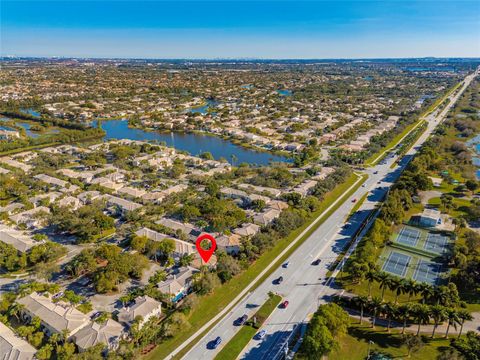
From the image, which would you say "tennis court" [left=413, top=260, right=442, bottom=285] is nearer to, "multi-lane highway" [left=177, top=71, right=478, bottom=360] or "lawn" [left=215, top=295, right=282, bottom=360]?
"multi-lane highway" [left=177, top=71, right=478, bottom=360]

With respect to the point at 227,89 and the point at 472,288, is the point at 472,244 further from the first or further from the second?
the point at 227,89

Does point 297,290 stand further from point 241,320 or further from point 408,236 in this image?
point 408,236

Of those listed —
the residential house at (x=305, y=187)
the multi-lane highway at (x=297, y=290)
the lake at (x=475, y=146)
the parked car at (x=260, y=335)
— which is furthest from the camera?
the lake at (x=475, y=146)

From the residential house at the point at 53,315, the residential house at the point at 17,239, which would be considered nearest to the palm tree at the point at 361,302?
the residential house at the point at 53,315

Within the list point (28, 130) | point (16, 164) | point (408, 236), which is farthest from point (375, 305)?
point (28, 130)

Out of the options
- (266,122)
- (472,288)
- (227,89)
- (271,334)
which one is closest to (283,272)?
(271,334)

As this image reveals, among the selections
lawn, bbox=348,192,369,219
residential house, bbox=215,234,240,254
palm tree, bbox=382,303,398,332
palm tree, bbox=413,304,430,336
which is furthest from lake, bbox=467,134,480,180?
residential house, bbox=215,234,240,254

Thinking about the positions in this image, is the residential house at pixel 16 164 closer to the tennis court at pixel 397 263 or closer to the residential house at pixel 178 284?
the residential house at pixel 178 284
